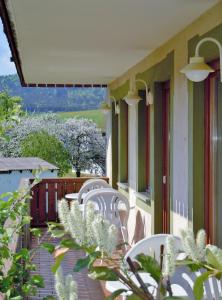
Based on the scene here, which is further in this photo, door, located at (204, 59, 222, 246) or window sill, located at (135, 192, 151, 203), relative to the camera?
window sill, located at (135, 192, 151, 203)

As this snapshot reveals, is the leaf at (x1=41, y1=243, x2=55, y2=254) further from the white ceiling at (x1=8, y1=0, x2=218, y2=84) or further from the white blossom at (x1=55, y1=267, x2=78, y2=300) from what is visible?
the white ceiling at (x1=8, y1=0, x2=218, y2=84)

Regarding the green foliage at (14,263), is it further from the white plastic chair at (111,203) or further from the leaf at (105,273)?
the white plastic chair at (111,203)

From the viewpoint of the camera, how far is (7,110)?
2197 millimetres

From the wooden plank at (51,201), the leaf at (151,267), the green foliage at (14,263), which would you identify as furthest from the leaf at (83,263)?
the wooden plank at (51,201)

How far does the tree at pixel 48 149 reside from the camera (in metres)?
16.5

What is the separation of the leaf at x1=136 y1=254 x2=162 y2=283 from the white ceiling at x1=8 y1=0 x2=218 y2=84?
262 cm

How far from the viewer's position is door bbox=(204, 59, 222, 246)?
12.7 ft

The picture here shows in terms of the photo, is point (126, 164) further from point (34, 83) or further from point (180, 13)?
point (180, 13)

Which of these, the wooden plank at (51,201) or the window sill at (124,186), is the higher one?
the window sill at (124,186)

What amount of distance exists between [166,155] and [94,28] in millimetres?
1803

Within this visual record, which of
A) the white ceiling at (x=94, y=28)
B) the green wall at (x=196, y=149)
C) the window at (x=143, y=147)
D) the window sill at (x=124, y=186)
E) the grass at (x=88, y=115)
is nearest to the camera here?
the white ceiling at (x=94, y=28)

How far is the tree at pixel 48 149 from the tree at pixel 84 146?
998 millimetres

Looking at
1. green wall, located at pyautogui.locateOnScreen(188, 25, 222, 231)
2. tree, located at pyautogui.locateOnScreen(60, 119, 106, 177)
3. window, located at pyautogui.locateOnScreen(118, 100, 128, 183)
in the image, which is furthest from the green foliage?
tree, located at pyautogui.locateOnScreen(60, 119, 106, 177)

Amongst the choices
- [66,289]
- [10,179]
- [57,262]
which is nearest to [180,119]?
[57,262]
